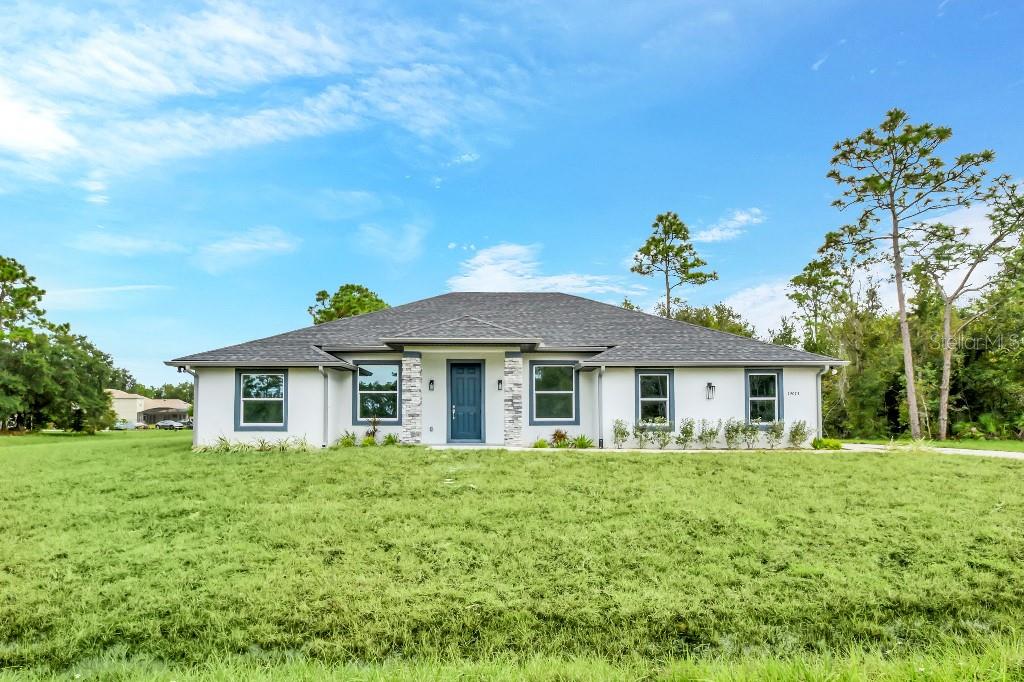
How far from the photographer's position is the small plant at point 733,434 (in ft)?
47.1

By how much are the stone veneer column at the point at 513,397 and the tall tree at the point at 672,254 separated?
50.0ft

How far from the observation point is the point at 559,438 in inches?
581

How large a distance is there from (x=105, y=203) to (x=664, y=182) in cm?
1931

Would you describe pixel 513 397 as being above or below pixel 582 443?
above

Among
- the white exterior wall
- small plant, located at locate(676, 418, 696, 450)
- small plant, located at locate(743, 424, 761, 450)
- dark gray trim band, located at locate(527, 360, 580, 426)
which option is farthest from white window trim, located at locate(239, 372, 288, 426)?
small plant, located at locate(743, 424, 761, 450)

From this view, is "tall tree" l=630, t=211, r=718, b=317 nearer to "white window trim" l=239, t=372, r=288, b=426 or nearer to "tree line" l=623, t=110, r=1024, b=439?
"tree line" l=623, t=110, r=1024, b=439

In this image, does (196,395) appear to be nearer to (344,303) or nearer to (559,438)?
(559,438)

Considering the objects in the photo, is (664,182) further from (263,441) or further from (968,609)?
(968,609)

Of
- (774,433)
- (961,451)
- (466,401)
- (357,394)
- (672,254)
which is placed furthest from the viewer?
(672,254)

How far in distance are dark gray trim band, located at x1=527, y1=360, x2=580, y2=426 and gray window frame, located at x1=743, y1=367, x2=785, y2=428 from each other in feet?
15.0

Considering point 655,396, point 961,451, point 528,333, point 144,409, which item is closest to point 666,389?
point 655,396

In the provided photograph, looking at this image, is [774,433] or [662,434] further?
[774,433]

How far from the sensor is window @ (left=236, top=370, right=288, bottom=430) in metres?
14.0

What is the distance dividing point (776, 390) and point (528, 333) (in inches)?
283
